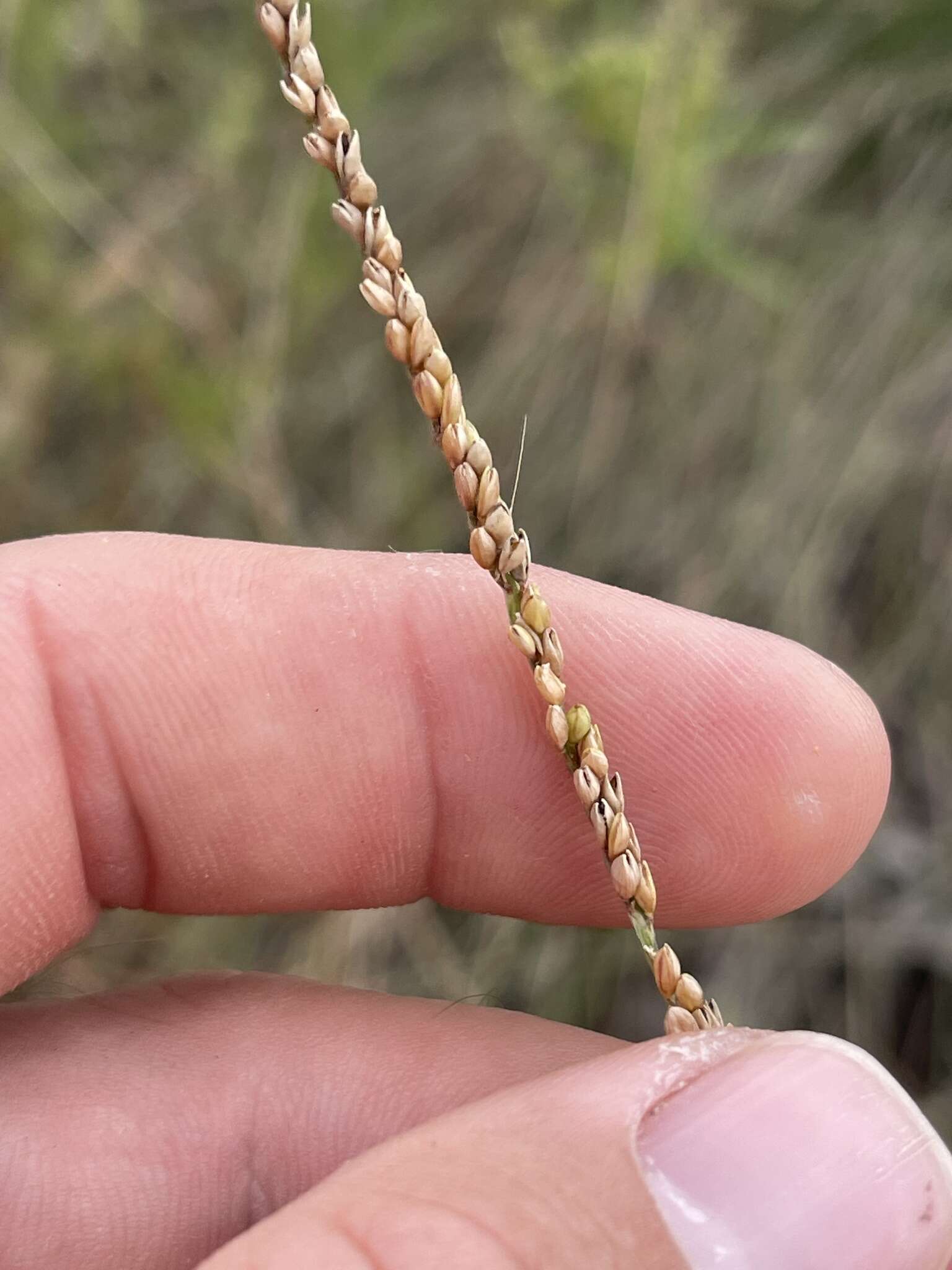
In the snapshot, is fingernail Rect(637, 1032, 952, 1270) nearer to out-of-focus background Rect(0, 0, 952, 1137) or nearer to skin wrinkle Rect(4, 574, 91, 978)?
skin wrinkle Rect(4, 574, 91, 978)

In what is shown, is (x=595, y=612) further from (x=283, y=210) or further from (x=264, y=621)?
(x=283, y=210)

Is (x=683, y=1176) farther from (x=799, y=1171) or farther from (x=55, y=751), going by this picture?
(x=55, y=751)

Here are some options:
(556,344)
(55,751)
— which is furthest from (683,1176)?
(556,344)

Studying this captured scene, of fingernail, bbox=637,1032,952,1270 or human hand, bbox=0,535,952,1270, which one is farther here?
human hand, bbox=0,535,952,1270

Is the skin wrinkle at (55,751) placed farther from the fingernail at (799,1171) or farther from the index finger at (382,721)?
the fingernail at (799,1171)

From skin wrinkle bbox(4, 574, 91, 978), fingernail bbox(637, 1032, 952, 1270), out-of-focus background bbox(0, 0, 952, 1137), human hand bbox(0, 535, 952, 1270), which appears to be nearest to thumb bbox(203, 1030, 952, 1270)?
fingernail bbox(637, 1032, 952, 1270)

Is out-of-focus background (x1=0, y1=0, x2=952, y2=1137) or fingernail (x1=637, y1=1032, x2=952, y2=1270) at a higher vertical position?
out-of-focus background (x1=0, y1=0, x2=952, y2=1137)
